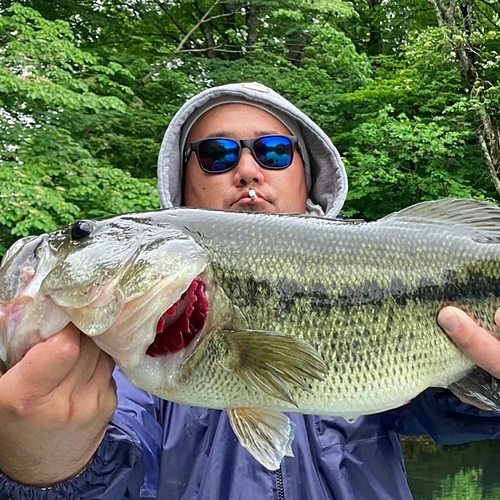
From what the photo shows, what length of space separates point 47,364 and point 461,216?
1442 millimetres

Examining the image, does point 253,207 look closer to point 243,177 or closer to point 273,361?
point 243,177

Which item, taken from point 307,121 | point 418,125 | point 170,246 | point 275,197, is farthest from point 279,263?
point 418,125

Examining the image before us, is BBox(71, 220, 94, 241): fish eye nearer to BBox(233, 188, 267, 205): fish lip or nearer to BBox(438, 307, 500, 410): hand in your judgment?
BBox(438, 307, 500, 410): hand

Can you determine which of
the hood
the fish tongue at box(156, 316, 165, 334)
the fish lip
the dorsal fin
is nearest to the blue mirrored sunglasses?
the fish lip

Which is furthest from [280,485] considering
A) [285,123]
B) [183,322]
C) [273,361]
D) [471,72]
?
[471,72]

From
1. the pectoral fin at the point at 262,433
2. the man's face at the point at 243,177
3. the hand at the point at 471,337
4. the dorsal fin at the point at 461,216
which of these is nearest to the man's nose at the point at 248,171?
the man's face at the point at 243,177

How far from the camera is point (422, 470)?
32.3ft

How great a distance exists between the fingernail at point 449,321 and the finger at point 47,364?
1.11 m

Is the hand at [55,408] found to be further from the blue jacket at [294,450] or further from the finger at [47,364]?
the blue jacket at [294,450]

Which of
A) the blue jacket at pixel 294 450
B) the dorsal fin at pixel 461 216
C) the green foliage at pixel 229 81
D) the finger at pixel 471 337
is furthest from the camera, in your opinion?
the green foliage at pixel 229 81

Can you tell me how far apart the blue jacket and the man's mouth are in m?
0.50

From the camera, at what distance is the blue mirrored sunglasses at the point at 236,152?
3119 millimetres

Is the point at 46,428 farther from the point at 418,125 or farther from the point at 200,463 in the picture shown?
the point at 418,125

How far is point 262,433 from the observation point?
1.88 meters
